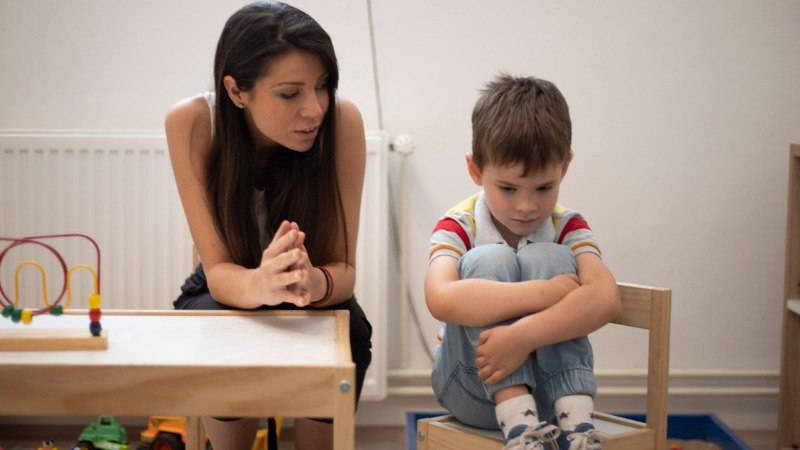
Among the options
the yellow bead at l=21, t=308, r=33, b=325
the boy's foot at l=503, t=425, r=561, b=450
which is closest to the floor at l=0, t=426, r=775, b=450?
the boy's foot at l=503, t=425, r=561, b=450

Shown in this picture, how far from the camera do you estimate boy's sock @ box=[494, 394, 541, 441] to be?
41.2 inches

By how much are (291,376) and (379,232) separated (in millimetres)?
1112

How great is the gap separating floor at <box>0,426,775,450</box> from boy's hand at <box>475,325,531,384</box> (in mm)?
1009

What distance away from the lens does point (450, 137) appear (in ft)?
6.72

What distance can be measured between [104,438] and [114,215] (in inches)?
19.8

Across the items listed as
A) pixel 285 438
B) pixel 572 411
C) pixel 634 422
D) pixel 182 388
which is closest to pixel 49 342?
pixel 182 388

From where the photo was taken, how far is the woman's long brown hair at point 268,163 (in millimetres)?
1215

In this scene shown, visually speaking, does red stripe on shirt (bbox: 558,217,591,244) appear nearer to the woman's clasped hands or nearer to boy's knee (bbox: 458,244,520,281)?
boy's knee (bbox: 458,244,520,281)

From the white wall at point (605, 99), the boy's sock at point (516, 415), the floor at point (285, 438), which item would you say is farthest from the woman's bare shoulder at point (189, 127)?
the floor at point (285, 438)

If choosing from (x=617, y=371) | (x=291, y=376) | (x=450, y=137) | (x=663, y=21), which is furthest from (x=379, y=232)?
(x=291, y=376)

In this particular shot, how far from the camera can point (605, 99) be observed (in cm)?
206

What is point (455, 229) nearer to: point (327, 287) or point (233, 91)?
point (327, 287)

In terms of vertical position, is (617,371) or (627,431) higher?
(627,431)

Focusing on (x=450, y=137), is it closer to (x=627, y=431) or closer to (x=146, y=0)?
(x=146, y=0)
